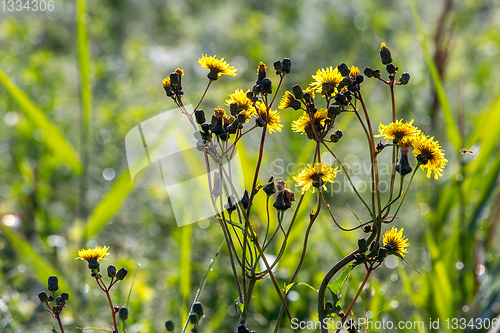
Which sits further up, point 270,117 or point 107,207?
point 107,207

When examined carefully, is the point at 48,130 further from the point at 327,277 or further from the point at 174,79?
the point at 327,277

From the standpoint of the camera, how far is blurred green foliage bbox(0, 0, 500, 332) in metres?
0.97

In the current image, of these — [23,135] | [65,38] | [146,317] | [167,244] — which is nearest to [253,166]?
[146,317]

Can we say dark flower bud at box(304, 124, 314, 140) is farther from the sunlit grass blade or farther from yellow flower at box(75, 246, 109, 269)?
the sunlit grass blade

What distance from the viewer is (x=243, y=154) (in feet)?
3.56

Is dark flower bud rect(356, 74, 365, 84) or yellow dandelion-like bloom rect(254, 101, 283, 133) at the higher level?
dark flower bud rect(356, 74, 365, 84)

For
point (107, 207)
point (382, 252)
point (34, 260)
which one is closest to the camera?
point (382, 252)

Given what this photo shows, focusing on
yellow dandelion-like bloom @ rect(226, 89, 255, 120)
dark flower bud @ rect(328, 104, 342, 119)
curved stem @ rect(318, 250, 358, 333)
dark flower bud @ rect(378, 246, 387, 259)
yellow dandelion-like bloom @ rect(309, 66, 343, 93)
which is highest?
yellow dandelion-like bloom @ rect(309, 66, 343, 93)

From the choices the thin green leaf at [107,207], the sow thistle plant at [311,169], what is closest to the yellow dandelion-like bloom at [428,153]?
the sow thistle plant at [311,169]

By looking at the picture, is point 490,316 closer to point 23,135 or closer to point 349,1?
point 23,135

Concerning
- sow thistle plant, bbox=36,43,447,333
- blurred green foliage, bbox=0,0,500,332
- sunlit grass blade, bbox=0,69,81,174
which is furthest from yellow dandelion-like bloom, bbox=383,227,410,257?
sunlit grass blade, bbox=0,69,81,174

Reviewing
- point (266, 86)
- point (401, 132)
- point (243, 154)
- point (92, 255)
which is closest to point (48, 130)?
point (243, 154)

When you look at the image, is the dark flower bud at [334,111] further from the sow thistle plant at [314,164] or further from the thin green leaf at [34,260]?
the thin green leaf at [34,260]

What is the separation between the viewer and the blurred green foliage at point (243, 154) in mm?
975
